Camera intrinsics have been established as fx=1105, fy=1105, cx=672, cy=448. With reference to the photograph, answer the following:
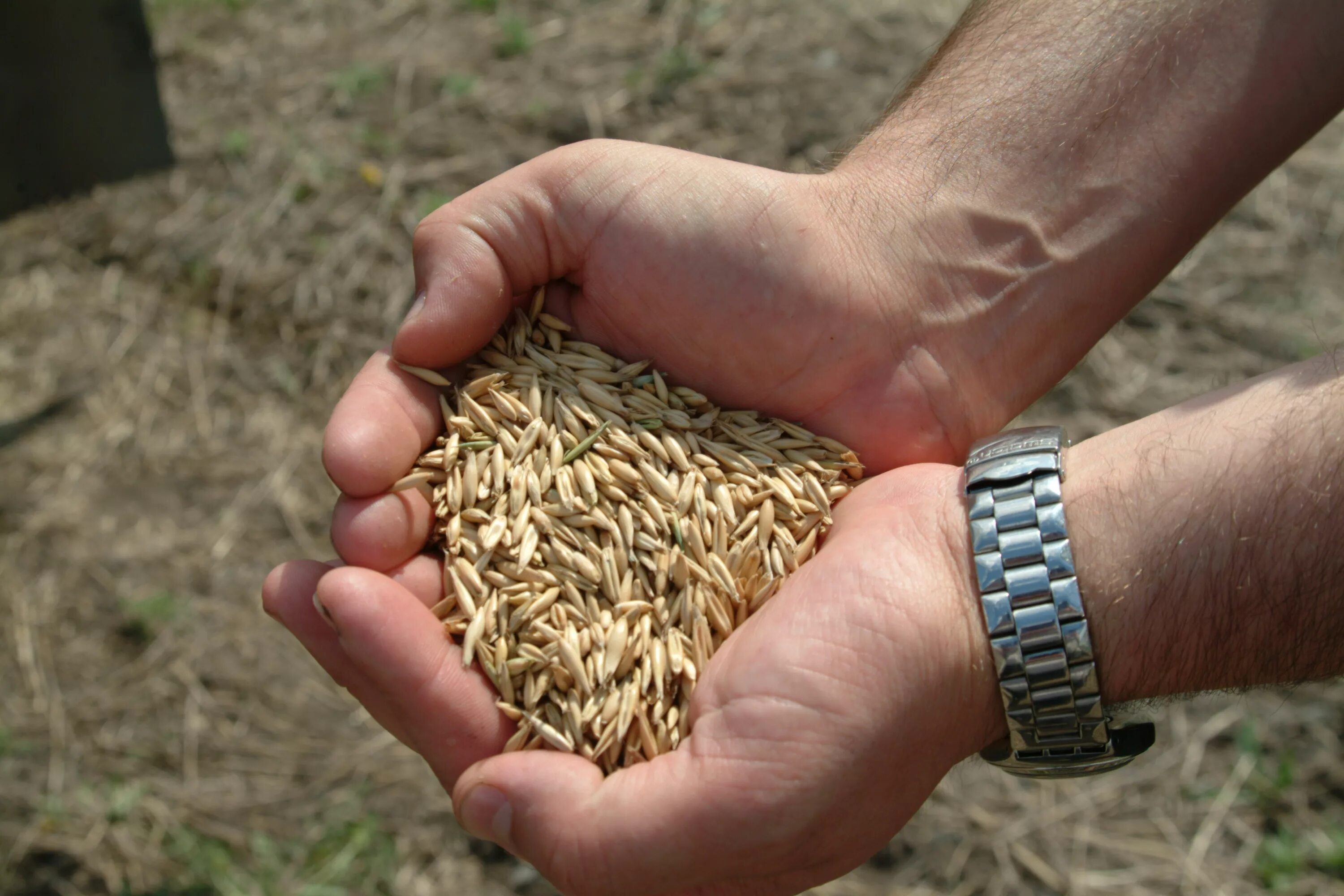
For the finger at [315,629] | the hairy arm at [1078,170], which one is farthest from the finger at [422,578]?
the hairy arm at [1078,170]

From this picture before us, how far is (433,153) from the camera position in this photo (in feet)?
11.7

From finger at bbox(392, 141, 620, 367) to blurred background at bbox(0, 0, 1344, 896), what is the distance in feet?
4.02

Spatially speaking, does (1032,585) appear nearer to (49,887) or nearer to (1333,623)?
(1333,623)

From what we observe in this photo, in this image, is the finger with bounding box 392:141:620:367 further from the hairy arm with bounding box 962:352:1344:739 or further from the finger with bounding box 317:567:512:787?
the hairy arm with bounding box 962:352:1344:739

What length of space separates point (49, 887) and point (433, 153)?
2.31 metres

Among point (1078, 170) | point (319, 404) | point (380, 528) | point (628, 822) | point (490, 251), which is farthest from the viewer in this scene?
point (319, 404)

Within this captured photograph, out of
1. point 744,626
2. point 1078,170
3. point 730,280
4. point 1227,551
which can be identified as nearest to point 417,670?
point 744,626

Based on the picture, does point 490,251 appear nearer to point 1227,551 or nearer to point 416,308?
point 416,308

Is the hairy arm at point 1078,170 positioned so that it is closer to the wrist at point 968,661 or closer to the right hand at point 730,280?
the right hand at point 730,280

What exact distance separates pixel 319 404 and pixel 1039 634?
232cm

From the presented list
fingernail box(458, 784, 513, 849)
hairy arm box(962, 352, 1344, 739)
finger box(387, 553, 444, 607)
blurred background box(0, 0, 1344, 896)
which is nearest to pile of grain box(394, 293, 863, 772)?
finger box(387, 553, 444, 607)

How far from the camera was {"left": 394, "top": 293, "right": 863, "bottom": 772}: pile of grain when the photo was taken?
1.64m

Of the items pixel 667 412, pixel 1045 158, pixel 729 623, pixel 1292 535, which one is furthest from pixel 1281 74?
pixel 729 623

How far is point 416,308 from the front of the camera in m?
1.81
